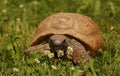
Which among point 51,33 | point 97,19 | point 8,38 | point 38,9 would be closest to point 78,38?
point 51,33

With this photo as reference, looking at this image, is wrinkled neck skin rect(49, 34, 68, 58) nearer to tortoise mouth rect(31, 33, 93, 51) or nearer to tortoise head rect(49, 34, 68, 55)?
tortoise head rect(49, 34, 68, 55)

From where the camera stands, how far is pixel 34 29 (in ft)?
26.8

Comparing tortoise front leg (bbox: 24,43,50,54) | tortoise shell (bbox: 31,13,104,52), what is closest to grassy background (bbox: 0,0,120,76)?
tortoise front leg (bbox: 24,43,50,54)

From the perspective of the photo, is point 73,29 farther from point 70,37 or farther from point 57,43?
point 57,43

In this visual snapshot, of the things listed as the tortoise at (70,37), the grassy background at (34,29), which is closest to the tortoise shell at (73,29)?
the tortoise at (70,37)

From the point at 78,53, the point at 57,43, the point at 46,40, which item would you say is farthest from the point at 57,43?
the point at 46,40

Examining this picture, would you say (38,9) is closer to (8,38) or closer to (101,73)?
(8,38)

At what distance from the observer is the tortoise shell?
6.67m

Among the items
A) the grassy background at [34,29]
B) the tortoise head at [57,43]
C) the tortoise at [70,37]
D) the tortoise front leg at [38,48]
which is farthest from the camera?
the tortoise front leg at [38,48]

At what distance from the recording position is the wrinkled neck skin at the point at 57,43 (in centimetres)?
631

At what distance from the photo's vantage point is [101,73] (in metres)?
5.96

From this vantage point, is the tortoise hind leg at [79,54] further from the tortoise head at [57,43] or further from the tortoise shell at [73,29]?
the tortoise head at [57,43]

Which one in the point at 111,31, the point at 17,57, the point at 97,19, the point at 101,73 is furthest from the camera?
the point at 97,19

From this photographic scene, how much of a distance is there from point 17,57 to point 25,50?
369 mm
